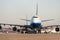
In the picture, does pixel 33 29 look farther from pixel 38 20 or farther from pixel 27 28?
pixel 27 28

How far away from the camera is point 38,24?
69.0m

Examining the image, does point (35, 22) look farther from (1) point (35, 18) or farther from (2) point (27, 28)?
(2) point (27, 28)

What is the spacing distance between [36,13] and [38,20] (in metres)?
5.32

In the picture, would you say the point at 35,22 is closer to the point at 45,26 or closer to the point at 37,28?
the point at 37,28

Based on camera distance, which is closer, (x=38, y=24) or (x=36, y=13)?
(x=38, y=24)

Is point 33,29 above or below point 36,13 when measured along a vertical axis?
below

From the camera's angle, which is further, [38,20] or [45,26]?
[45,26]

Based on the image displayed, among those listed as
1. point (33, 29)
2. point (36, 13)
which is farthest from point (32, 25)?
point (36, 13)

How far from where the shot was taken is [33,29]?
70625mm

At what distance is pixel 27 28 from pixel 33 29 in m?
7.85

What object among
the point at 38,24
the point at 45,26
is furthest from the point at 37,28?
the point at 45,26

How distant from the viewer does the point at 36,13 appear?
74.9m

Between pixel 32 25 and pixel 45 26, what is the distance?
7.26m

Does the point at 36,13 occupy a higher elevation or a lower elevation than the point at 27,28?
higher
